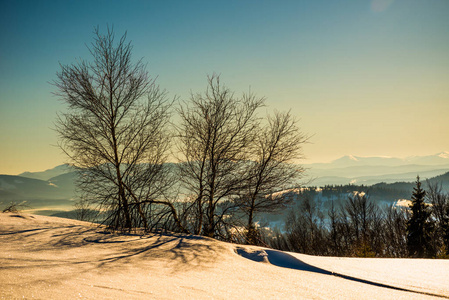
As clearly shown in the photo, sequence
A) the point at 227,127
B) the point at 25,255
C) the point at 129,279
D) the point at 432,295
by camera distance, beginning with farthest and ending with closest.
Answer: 1. the point at 227,127
2. the point at 25,255
3. the point at 432,295
4. the point at 129,279

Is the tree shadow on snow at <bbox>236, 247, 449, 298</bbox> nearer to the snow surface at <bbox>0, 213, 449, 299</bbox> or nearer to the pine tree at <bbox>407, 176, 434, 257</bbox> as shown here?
the snow surface at <bbox>0, 213, 449, 299</bbox>

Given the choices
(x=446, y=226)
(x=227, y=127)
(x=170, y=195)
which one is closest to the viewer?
(x=227, y=127)

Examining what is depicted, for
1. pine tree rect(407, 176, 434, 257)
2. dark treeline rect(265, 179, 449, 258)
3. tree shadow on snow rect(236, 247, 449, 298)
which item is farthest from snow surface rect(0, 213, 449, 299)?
pine tree rect(407, 176, 434, 257)

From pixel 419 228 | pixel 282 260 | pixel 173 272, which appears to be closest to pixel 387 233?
pixel 419 228

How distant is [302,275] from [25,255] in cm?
325

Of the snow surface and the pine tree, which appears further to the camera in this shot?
the pine tree

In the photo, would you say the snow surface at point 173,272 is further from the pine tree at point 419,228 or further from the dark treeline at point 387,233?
the pine tree at point 419,228

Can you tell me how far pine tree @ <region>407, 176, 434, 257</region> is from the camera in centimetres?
3002

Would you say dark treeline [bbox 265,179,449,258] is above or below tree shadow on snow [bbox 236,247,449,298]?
below

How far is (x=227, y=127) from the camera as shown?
26.9 ft

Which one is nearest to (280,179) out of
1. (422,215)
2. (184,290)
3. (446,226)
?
(184,290)

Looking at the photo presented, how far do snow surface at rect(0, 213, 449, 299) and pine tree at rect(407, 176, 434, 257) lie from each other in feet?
106

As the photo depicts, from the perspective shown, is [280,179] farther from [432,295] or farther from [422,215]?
[422,215]

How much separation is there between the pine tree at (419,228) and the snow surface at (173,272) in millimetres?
32213
